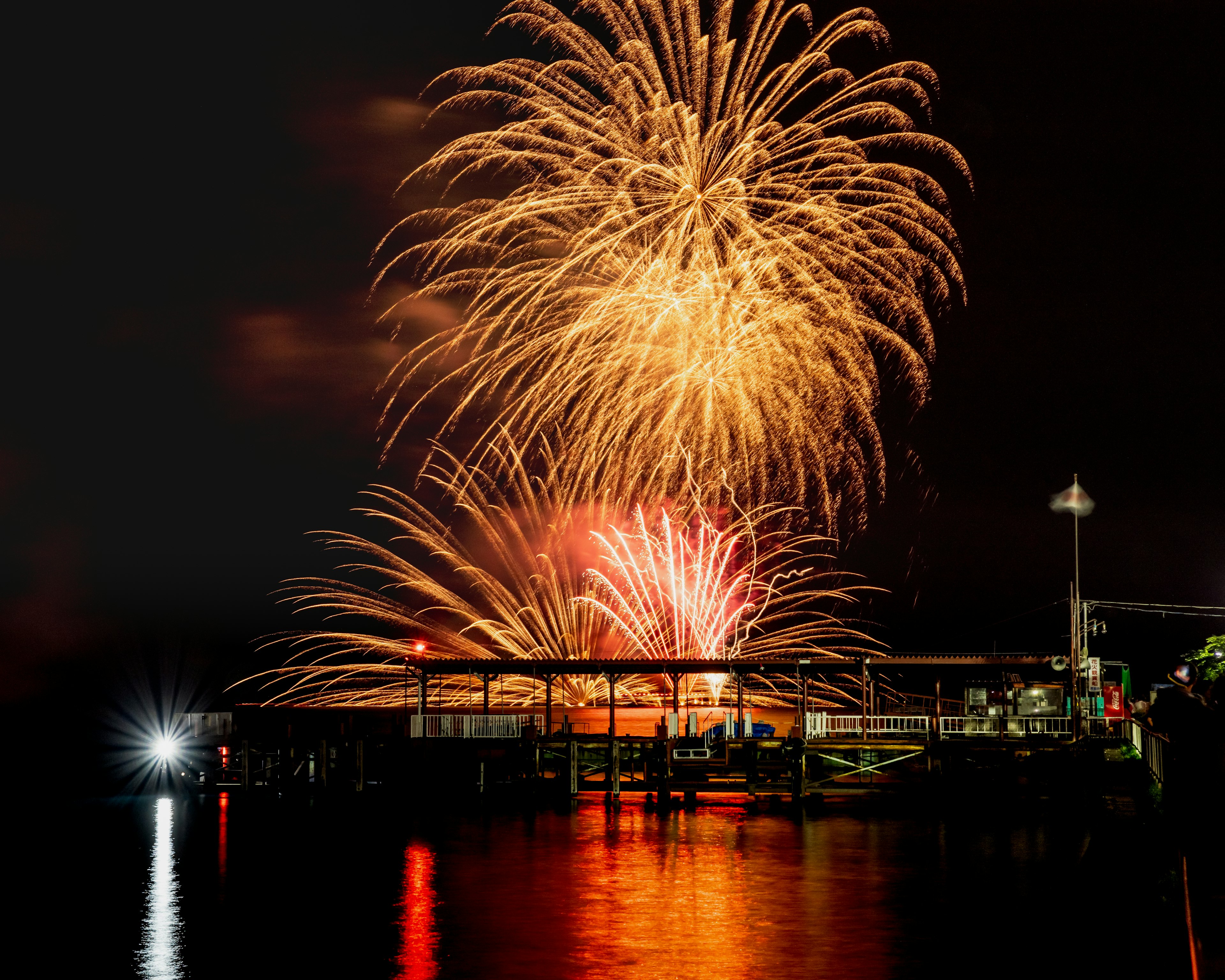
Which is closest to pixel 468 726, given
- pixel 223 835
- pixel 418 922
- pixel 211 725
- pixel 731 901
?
pixel 223 835

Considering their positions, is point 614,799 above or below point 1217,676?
below

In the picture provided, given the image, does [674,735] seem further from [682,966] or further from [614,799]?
[682,966]

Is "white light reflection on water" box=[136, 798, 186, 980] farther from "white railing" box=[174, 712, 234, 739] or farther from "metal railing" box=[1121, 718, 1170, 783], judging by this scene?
"white railing" box=[174, 712, 234, 739]

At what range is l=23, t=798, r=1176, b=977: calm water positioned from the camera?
1719 cm

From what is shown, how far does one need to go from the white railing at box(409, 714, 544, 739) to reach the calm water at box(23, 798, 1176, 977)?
16.2 feet

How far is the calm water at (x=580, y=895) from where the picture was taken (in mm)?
17188

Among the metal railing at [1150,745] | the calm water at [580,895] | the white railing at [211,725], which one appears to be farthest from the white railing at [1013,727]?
the white railing at [211,725]

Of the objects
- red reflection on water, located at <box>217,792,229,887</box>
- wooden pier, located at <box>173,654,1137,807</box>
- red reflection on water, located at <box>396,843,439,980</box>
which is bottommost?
red reflection on water, located at <box>217,792,229,887</box>

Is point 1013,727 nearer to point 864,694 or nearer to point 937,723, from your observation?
point 937,723

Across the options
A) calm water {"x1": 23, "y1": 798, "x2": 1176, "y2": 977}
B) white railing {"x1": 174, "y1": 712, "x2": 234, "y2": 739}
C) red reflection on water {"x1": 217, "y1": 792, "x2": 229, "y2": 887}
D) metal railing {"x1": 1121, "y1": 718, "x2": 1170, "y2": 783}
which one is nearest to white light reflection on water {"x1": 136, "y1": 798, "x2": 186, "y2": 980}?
calm water {"x1": 23, "y1": 798, "x2": 1176, "y2": 977}

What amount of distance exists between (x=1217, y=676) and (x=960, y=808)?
10528mm

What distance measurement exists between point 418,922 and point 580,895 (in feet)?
10.6

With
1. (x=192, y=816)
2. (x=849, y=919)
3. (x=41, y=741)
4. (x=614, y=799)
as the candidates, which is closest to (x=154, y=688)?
(x=41, y=741)

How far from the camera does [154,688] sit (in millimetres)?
101312
